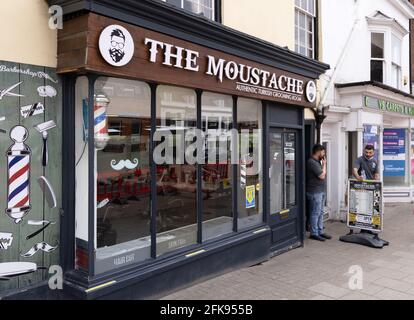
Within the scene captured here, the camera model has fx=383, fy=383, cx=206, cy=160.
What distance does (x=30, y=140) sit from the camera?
11.9 feet

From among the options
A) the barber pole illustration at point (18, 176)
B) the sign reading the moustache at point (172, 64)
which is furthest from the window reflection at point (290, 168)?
the barber pole illustration at point (18, 176)

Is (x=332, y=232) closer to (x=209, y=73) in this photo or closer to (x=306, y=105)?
(x=306, y=105)

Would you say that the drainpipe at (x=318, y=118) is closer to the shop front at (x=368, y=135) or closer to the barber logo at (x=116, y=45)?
the shop front at (x=368, y=135)

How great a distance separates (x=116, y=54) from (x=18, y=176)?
4.88 ft

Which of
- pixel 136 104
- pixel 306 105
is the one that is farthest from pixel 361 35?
pixel 136 104

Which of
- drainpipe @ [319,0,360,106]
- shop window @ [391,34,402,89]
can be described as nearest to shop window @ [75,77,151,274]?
drainpipe @ [319,0,360,106]

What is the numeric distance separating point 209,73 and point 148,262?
8.09 ft

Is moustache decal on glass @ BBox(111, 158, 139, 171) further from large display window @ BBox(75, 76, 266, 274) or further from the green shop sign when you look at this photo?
the green shop sign

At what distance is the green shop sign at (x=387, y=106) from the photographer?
9266 millimetres

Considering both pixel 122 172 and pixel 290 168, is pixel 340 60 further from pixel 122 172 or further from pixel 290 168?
pixel 122 172

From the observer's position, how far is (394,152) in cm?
1160

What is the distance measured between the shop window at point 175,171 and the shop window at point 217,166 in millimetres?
224

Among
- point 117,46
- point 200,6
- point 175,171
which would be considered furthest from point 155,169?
point 200,6

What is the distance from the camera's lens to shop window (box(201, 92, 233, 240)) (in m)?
5.42
